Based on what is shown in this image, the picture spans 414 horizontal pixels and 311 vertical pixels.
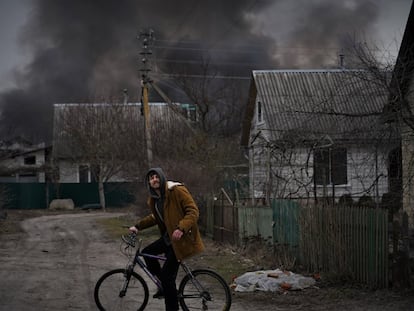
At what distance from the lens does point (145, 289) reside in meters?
8.02

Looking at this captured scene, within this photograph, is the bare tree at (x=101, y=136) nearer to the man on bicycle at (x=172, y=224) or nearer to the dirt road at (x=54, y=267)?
the dirt road at (x=54, y=267)

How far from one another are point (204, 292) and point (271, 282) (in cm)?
257

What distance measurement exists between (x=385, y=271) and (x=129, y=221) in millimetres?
18053

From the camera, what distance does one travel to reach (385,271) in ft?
30.5

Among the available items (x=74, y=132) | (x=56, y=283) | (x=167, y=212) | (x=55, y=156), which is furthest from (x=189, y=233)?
(x=55, y=156)

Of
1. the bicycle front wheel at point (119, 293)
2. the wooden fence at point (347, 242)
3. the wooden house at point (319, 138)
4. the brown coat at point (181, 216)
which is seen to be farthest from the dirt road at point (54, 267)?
the wooden house at point (319, 138)

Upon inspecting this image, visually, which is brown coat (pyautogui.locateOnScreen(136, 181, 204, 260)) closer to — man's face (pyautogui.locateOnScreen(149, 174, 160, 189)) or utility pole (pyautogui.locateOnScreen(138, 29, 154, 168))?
man's face (pyautogui.locateOnScreen(149, 174, 160, 189))

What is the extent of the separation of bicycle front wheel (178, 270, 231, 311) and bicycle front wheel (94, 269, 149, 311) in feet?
1.94

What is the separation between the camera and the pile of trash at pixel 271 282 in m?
9.81

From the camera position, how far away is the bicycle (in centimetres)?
759

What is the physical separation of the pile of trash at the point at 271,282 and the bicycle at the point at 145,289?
2.17 m

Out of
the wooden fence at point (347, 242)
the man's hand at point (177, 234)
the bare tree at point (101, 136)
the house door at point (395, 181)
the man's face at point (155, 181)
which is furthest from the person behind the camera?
the bare tree at point (101, 136)

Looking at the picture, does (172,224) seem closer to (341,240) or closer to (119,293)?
(119,293)

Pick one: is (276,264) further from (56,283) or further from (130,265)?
(130,265)
